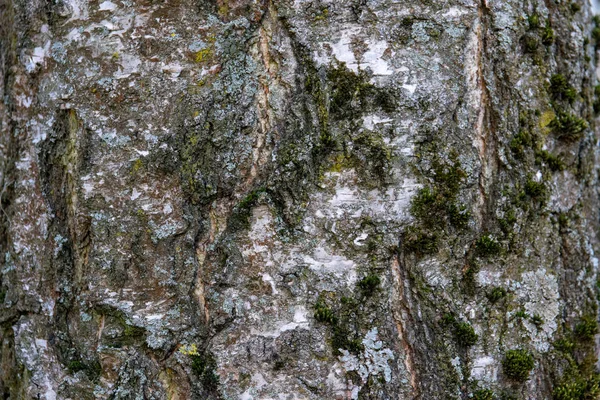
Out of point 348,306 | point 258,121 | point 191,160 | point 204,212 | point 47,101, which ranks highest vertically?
point 47,101

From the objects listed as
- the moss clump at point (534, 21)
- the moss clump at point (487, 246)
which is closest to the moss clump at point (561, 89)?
the moss clump at point (534, 21)

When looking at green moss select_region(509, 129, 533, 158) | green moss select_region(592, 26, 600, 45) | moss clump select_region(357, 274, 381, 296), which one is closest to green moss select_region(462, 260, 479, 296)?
moss clump select_region(357, 274, 381, 296)

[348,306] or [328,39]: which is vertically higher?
[328,39]

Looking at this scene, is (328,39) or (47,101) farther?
(47,101)

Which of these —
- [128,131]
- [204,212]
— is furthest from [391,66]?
[128,131]

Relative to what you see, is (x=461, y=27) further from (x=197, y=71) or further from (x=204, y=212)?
(x=204, y=212)

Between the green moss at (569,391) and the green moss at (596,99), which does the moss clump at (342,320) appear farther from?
the green moss at (596,99)

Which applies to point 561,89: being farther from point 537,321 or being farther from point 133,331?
point 133,331
